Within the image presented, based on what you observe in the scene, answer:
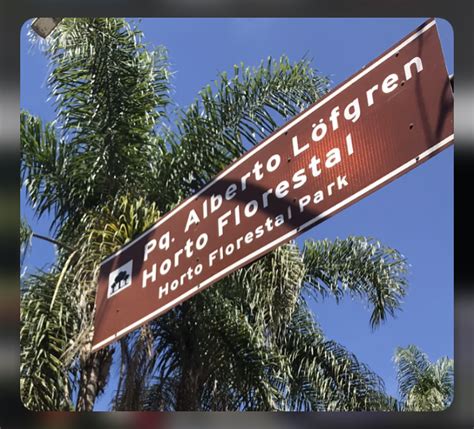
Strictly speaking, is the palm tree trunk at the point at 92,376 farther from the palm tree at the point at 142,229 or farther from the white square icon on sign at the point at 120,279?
the white square icon on sign at the point at 120,279

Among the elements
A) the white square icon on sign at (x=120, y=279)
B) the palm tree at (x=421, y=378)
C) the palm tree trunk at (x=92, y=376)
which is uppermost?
the white square icon on sign at (x=120, y=279)

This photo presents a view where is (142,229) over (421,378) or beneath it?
over

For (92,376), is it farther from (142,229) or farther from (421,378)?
(421,378)

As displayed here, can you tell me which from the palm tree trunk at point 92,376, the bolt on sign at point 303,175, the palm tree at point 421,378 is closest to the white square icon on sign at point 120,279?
the bolt on sign at point 303,175

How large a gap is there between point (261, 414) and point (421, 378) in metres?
0.40

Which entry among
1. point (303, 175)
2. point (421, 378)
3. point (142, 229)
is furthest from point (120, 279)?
point (421, 378)

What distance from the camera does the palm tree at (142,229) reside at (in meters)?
1.90

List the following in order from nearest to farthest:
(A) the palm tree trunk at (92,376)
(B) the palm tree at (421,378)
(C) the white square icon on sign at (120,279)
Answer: (C) the white square icon on sign at (120,279) → (B) the palm tree at (421,378) → (A) the palm tree trunk at (92,376)

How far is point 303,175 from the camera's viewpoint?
1.47m

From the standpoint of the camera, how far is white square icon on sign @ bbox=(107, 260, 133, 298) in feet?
5.35

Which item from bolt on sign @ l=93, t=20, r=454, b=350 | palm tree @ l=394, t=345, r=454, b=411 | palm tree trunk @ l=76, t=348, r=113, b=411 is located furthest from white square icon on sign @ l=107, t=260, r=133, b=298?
palm tree @ l=394, t=345, r=454, b=411

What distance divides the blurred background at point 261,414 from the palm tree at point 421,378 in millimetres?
244

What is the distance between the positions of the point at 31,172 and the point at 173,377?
0.61 meters
